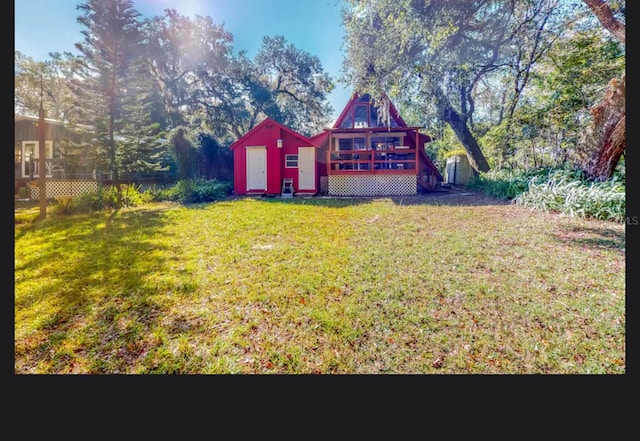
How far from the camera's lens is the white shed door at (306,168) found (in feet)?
26.5

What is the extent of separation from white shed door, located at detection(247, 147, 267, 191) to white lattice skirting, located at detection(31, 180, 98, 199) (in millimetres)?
4311

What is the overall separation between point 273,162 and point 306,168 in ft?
3.61

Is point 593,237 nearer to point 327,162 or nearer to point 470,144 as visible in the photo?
point 327,162

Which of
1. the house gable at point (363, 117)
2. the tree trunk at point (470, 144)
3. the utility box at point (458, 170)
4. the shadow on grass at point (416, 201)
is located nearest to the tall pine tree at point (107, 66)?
the shadow on grass at point (416, 201)

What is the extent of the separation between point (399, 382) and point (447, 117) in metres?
9.33

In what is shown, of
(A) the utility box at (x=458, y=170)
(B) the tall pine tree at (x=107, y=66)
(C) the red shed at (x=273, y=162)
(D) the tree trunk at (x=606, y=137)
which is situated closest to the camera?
(B) the tall pine tree at (x=107, y=66)

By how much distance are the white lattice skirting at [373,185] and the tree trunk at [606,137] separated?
401 centimetres

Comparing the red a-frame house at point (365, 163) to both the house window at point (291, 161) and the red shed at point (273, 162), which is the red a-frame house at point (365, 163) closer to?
the red shed at point (273, 162)

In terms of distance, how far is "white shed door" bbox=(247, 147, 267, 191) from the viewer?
7961 millimetres

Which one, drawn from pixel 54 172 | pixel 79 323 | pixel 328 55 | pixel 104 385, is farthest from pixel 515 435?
pixel 54 172

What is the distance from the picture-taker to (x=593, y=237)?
9.11 ft

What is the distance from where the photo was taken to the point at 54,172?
3525mm

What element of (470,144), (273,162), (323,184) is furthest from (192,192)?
(470,144)

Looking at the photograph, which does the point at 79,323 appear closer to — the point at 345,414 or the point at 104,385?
the point at 104,385
